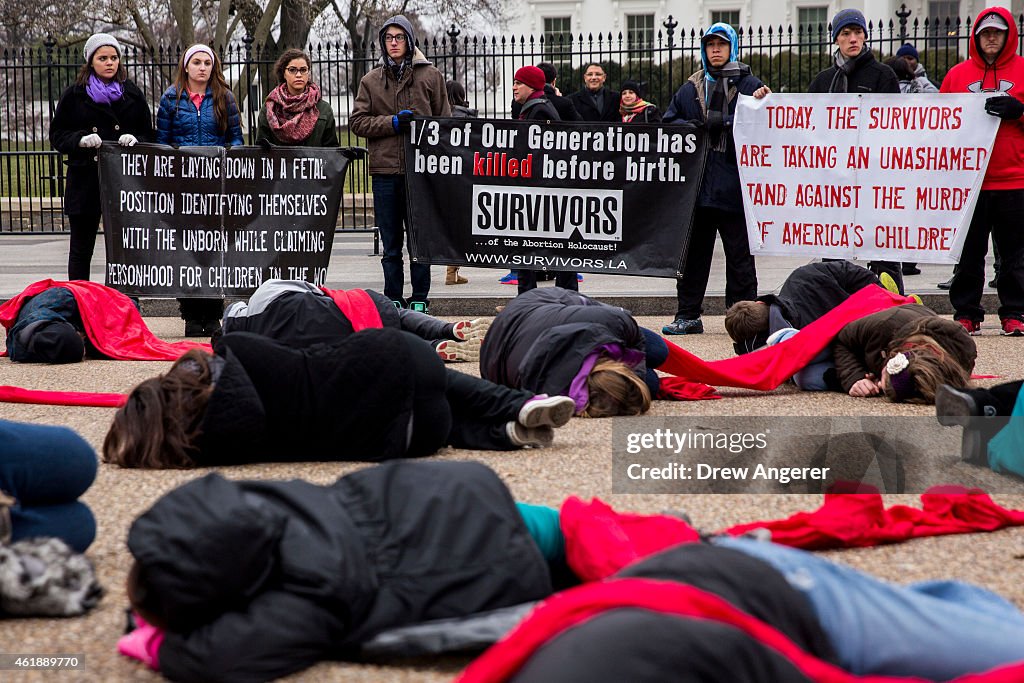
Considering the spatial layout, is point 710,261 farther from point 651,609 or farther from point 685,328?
point 651,609

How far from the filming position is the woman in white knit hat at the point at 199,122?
352 inches

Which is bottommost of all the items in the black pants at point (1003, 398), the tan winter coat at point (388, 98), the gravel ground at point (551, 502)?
the gravel ground at point (551, 502)

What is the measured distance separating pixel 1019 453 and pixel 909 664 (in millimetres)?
2407

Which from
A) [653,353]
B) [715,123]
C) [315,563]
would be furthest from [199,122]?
[315,563]

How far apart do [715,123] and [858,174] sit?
42.1 inches

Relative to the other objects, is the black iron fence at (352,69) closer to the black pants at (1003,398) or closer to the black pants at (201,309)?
the black pants at (201,309)

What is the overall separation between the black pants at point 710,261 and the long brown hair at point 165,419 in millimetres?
5072

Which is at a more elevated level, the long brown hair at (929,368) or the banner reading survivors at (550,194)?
the banner reading survivors at (550,194)

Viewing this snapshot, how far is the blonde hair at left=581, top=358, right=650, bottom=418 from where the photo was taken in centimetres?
548

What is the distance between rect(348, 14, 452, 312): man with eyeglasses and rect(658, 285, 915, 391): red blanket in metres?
3.35

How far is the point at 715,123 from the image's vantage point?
28.9 ft

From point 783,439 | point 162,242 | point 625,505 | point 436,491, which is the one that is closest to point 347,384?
point 625,505

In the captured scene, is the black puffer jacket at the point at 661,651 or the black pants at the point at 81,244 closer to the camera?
the black puffer jacket at the point at 661,651

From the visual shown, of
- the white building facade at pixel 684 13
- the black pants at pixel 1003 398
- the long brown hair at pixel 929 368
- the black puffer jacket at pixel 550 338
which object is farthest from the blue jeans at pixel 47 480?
the white building facade at pixel 684 13
